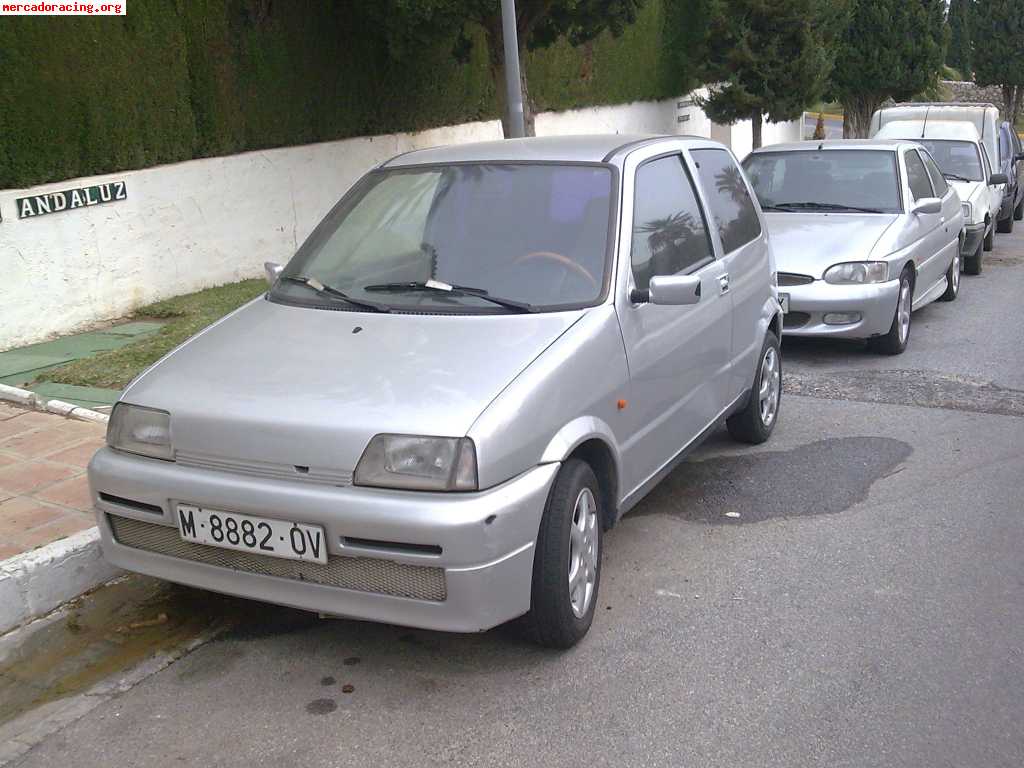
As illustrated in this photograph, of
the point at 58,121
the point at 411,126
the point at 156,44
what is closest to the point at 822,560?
the point at 58,121

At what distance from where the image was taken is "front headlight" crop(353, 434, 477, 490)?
11.3 feet

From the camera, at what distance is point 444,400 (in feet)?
11.8

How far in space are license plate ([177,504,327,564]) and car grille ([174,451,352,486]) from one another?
0.14 m

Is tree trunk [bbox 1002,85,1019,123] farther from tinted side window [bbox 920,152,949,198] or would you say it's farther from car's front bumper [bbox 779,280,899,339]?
car's front bumper [bbox 779,280,899,339]

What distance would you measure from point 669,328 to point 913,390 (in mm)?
3624

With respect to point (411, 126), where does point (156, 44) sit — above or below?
above

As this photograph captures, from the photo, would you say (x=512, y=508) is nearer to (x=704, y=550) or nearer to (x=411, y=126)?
(x=704, y=550)

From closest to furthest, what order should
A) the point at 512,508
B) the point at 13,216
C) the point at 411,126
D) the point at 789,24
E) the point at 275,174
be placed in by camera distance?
the point at 512,508 → the point at 13,216 → the point at 275,174 → the point at 411,126 → the point at 789,24

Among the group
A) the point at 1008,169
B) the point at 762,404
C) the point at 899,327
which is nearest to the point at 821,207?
the point at 899,327

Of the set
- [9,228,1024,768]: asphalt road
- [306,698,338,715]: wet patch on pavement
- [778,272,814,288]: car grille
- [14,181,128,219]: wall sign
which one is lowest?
[9,228,1024,768]: asphalt road

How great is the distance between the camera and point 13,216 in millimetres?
8133

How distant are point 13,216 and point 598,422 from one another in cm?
587

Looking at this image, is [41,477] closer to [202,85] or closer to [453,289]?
[453,289]

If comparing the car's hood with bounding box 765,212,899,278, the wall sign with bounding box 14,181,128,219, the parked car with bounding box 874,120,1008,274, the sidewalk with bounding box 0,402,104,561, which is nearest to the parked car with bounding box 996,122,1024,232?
the parked car with bounding box 874,120,1008,274
